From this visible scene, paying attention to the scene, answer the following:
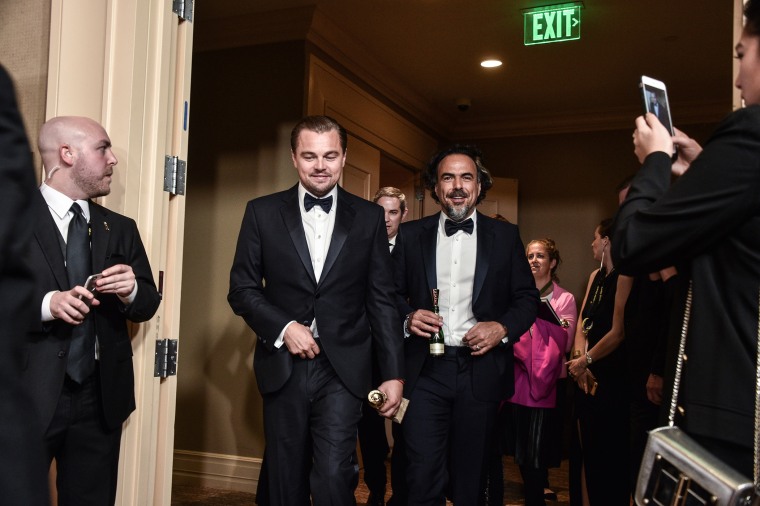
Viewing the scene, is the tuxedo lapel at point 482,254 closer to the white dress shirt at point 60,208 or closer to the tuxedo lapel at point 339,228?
the tuxedo lapel at point 339,228

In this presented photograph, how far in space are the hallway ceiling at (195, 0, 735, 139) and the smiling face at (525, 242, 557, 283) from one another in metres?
1.63

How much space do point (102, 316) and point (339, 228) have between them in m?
0.93

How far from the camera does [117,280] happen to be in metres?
2.29

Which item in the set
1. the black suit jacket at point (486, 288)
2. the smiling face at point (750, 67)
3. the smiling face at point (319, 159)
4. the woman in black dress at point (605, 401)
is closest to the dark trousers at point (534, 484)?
the woman in black dress at point (605, 401)

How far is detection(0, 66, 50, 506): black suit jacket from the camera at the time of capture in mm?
1015

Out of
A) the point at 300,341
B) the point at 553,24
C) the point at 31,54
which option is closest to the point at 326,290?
the point at 300,341

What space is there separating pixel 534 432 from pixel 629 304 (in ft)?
3.48

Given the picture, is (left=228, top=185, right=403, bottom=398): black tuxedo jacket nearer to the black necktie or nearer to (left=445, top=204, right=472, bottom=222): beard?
(left=445, top=204, right=472, bottom=222): beard

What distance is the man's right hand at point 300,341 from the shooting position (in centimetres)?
265

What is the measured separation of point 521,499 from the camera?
5035 millimetres

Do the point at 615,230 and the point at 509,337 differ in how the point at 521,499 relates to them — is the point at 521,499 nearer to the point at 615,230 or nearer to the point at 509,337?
the point at 509,337

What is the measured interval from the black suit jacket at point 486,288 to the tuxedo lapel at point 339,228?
1.64 feet

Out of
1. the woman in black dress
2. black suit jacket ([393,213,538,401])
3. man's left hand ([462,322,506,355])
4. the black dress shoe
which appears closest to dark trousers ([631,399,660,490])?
the woman in black dress

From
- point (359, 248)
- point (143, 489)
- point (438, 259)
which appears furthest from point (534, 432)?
point (143, 489)
